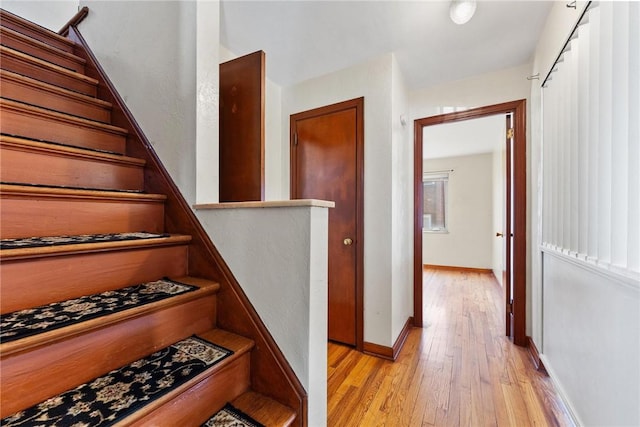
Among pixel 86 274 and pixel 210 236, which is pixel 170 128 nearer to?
pixel 210 236

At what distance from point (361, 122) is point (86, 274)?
1.99 m

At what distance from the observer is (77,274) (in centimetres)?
94

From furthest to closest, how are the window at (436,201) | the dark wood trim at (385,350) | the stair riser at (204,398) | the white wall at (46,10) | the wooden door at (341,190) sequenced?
the window at (436,201) < the white wall at (46,10) < the wooden door at (341,190) < the dark wood trim at (385,350) < the stair riser at (204,398)

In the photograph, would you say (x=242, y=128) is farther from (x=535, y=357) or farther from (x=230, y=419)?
(x=535, y=357)

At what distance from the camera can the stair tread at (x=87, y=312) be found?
0.68 meters

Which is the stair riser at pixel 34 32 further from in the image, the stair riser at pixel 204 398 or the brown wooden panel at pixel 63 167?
the stair riser at pixel 204 398

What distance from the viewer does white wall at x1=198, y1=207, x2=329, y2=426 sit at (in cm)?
99

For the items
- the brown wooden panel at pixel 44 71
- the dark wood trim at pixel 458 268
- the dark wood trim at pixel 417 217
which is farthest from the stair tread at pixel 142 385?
the dark wood trim at pixel 458 268

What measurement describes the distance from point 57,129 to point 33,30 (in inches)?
40.5

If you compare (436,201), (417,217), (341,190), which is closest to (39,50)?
(341,190)

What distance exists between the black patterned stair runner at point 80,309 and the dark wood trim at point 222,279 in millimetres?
156

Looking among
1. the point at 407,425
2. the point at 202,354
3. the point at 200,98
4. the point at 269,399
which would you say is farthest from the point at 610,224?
the point at 200,98

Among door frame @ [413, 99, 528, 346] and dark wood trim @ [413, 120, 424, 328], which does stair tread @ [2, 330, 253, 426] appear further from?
door frame @ [413, 99, 528, 346]

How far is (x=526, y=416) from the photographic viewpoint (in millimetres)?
1422
